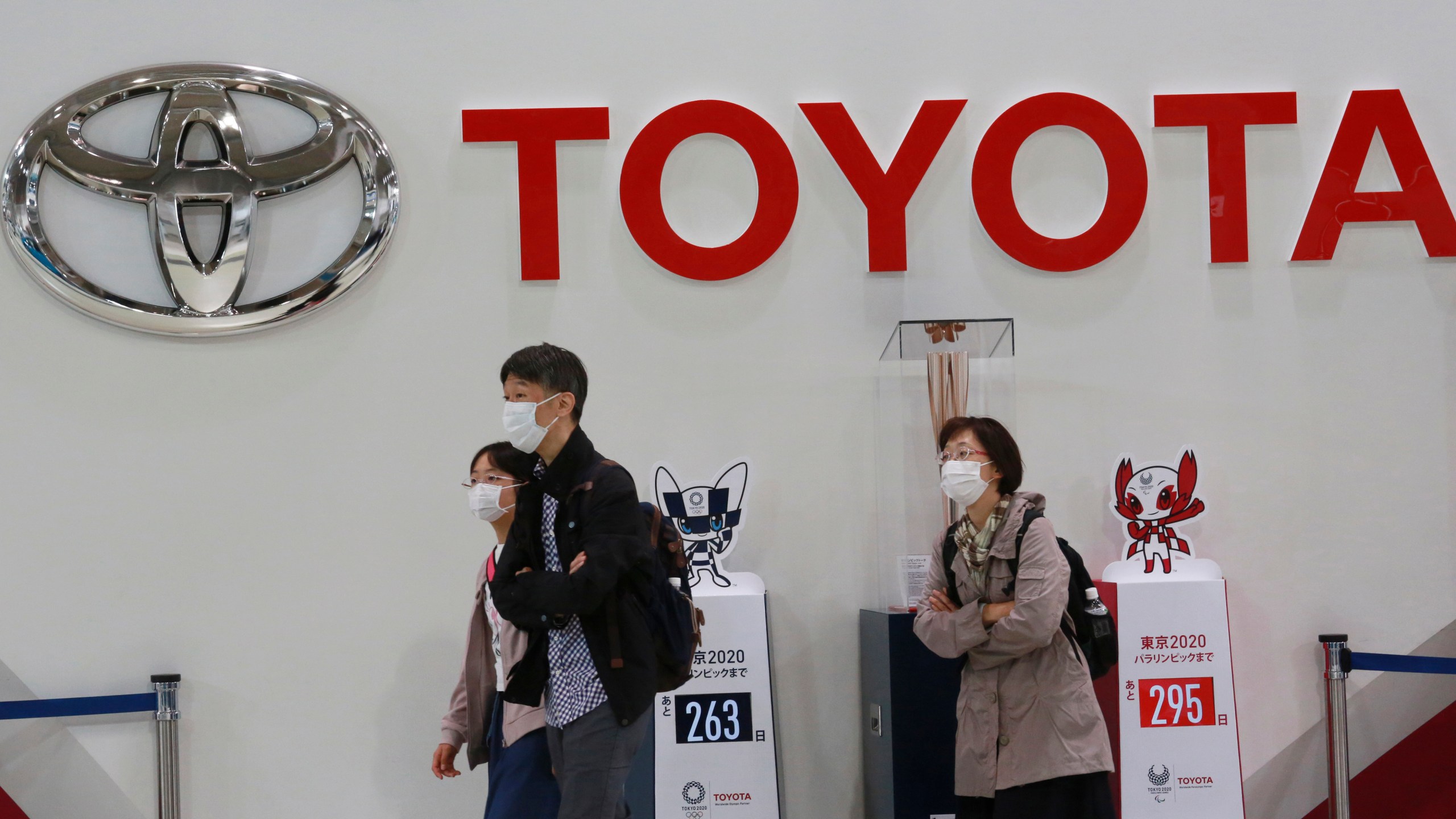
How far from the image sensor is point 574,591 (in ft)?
7.71

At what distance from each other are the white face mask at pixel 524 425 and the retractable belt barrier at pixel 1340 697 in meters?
2.96

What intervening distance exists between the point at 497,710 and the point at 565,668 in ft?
1.42

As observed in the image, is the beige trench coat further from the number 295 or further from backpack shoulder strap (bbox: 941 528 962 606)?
the number 295

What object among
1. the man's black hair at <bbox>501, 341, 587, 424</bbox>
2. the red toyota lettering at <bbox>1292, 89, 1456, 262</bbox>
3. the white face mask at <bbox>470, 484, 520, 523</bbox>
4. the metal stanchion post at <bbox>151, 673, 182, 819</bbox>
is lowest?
the metal stanchion post at <bbox>151, 673, 182, 819</bbox>

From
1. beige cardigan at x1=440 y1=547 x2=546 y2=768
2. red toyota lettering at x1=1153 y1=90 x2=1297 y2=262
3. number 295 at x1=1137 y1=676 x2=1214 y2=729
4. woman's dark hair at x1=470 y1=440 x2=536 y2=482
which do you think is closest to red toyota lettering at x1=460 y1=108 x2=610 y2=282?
woman's dark hair at x1=470 y1=440 x2=536 y2=482

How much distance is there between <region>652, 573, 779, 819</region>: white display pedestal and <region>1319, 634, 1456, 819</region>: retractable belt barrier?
6.40ft

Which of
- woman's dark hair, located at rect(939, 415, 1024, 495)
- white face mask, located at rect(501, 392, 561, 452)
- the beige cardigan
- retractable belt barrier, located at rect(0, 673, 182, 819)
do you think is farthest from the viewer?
retractable belt barrier, located at rect(0, 673, 182, 819)

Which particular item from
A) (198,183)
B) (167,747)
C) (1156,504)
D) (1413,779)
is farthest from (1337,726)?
(198,183)

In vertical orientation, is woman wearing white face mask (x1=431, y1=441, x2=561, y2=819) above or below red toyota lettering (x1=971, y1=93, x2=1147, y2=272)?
below

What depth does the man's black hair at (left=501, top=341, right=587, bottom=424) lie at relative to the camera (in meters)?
2.56

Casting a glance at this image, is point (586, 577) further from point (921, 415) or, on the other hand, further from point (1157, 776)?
point (1157, 776)

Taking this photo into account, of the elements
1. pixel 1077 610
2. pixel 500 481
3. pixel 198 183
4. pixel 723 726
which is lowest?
pixel 723 726

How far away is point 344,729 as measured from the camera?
393 centimetres

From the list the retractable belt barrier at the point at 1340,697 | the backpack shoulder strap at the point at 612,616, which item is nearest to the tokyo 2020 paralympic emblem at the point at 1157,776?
the retractable belt barrier at the point at 1340,697
